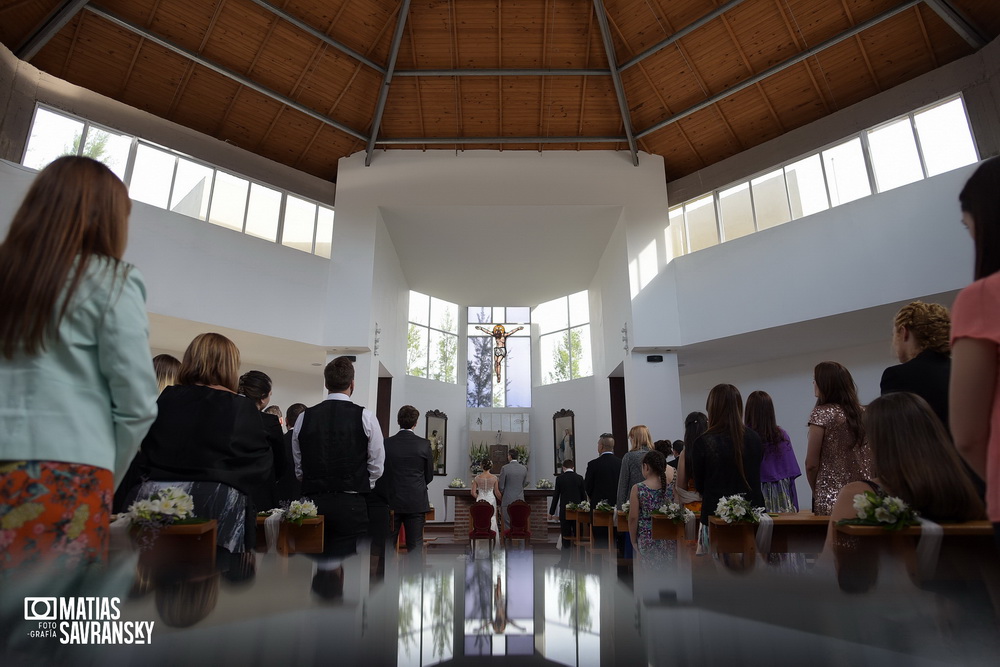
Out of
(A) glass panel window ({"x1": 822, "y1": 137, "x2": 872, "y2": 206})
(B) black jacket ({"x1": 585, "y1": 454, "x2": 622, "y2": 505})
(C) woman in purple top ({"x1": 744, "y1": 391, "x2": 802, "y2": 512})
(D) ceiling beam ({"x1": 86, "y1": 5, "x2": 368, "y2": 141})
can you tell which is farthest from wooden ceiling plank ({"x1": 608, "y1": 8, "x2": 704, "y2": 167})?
(C) woman in purple top ({"x1": 744, "y1": 391, "x2": 802, "y2": 512})

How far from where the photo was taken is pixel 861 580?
6.84 feet

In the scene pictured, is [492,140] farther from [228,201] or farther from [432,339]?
[432,339]

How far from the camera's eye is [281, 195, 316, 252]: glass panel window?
12.3m

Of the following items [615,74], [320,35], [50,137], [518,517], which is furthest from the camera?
[615,74]

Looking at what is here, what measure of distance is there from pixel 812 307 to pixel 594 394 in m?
6.67

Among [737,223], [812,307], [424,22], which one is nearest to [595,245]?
[737,223]

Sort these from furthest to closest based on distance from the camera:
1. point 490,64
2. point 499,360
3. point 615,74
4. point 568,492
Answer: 1. point 499,360
2. point 490,64
3. point 615,74
4. point 568,492

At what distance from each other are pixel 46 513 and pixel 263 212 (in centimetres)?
1168

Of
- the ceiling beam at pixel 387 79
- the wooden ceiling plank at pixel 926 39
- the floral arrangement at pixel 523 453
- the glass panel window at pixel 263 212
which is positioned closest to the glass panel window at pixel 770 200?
the wooden ceiling plank at pixel 926 39

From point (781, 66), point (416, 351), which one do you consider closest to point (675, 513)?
point (781, 66)

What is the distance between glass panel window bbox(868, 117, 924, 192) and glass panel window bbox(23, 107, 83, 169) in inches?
537

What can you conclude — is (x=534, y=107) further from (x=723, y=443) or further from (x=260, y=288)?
(x=723, y=443)

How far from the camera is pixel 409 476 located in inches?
204

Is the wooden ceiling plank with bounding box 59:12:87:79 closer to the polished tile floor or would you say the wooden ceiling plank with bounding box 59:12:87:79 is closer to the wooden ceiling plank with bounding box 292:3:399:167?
the wooden ceiling plank with bounding box 292:3:399:167
